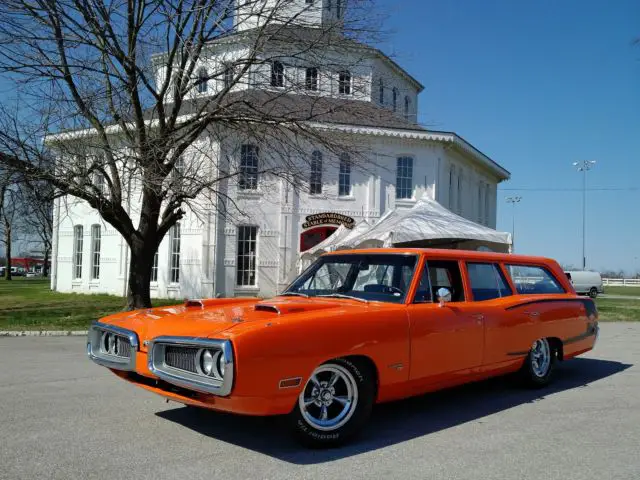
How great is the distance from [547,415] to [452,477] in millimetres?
2181

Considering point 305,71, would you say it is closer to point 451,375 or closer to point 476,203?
point 451,375

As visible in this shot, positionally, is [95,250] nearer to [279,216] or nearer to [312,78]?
[279,216]

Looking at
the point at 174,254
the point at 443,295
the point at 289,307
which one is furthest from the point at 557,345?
the point at 174,254

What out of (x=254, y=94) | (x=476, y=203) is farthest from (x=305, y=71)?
(x=476, y=203)

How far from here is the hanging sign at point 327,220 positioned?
22.5 meters

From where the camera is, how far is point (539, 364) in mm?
6910

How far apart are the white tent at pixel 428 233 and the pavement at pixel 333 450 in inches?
346

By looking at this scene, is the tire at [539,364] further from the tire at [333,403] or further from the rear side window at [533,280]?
the tire at [333,403]

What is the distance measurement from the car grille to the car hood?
109 mm

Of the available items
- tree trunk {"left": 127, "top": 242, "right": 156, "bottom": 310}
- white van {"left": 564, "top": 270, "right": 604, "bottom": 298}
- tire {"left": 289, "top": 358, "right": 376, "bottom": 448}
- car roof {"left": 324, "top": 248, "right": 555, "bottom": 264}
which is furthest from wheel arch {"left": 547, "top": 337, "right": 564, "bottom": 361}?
white van {"left": 564, "top": 270, "right": 604, "bottom": 298}

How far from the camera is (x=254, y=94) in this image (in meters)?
16.7

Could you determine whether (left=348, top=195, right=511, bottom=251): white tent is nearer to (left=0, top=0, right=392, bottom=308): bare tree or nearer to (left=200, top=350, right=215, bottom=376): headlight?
(left=0, top=0, right=392, bottom=308): bare tree

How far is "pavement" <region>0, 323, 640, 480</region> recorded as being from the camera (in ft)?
13.1

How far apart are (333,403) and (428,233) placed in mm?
11745
